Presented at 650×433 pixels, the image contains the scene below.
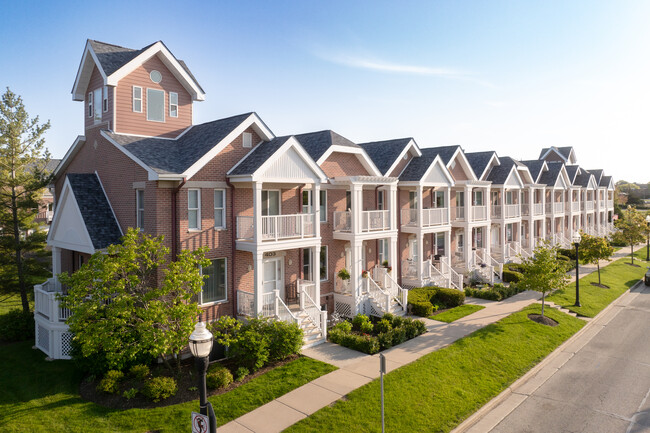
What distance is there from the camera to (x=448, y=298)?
24.6 m

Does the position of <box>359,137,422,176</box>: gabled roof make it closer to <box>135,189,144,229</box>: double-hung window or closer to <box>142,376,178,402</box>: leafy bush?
<box>135,189,144,229</box>: double-hung window

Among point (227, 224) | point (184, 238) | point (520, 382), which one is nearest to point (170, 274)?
point (184, 238)

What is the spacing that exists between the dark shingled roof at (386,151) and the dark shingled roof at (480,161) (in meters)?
10.6

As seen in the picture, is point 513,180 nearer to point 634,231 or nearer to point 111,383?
point 634,231

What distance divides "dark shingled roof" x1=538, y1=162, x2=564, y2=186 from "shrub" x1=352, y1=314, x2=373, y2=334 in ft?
105

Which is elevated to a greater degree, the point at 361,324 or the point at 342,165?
the point at 342,165

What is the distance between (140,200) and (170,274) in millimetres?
5300

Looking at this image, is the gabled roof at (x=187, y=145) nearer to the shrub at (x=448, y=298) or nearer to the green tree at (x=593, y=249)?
the shrub at (x=448, y=298)

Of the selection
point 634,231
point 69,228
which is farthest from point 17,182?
point 634,231

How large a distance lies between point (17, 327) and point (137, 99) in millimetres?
11255

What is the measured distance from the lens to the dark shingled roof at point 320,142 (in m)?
22.3

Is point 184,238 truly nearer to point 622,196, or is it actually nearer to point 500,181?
point 500,181

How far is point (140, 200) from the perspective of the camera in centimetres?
1789

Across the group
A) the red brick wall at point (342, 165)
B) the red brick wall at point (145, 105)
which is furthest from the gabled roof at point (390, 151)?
A: the red brick wall at point (145, 105)
